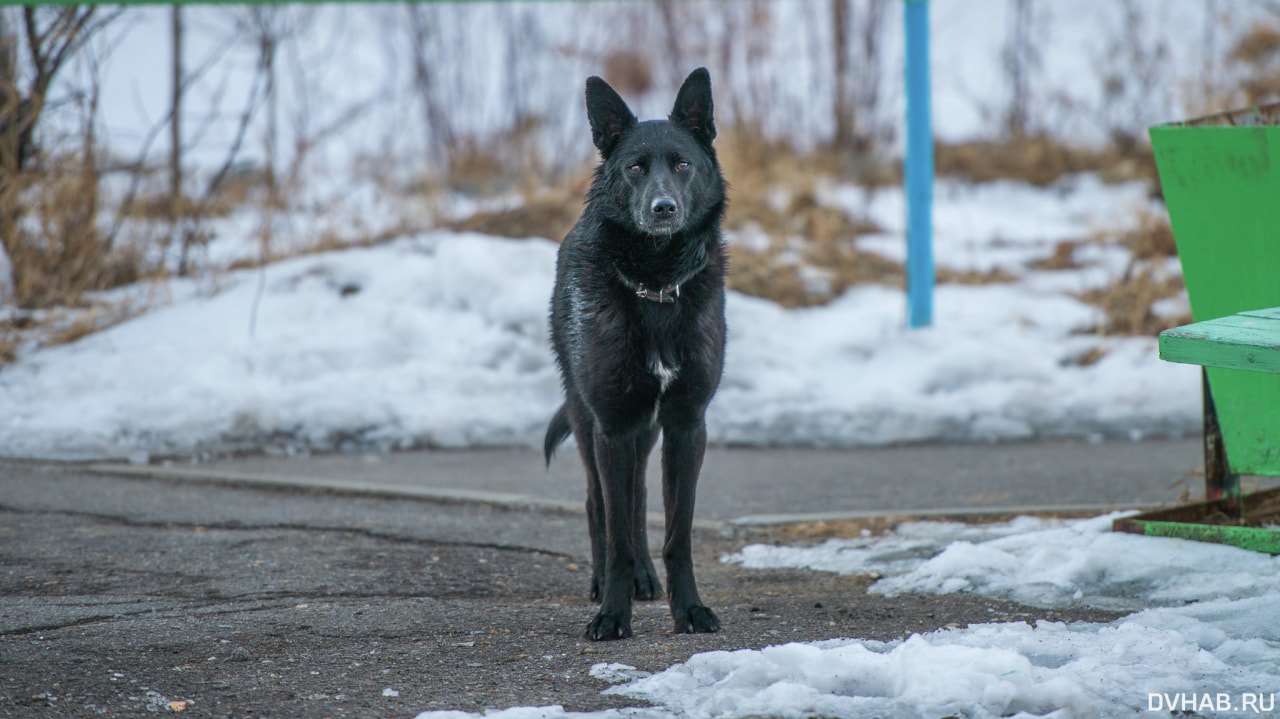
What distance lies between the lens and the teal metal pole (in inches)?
292

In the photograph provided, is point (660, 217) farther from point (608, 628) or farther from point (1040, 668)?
point (1040, 668)

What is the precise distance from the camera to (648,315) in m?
3.05

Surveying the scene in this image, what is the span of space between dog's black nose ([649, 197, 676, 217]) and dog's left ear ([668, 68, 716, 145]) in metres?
0.43

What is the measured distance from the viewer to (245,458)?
563 cm

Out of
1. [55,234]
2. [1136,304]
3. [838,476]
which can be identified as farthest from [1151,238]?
[55,234]

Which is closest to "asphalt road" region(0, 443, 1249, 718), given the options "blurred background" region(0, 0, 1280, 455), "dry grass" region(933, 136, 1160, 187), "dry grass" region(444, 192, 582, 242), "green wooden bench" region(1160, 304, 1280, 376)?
"green wooden bench" region(1160, 304, 1280, 376)

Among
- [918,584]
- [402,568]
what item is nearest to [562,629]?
[402,568]

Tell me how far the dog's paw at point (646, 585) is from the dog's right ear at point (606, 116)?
4.32 feet

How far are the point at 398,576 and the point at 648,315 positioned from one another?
1.25m

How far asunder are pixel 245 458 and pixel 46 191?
301cm

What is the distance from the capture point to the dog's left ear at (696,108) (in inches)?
130

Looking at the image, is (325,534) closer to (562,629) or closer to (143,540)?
(143,540)

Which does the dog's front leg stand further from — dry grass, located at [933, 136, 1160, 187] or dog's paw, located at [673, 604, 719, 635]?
dry grass, located at [933, 136, 1160, 187]

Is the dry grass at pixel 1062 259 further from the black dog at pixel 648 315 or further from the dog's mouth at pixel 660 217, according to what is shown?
the dog's mouth at pixel 660 217
